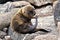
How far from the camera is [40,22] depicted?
5699mm

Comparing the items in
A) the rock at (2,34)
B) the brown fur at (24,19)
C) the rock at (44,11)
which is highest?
the brown fur at (24,19)

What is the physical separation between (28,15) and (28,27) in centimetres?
27

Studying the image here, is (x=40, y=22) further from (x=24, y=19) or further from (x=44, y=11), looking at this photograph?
(x=44, y=11)

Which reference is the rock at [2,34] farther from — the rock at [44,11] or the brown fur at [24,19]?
the rock at [44,11]

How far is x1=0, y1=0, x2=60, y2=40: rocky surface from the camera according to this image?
4.11 metres

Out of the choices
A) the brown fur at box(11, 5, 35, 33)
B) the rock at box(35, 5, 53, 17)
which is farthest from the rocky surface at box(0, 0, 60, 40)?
the brown fur at box(11, 5, 35, 33)

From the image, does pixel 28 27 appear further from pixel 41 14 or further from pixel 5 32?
pixel 41 14

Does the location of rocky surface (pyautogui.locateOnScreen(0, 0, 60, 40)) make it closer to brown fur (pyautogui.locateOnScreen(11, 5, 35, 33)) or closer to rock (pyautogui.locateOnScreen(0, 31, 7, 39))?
rock (pyautogui.locateOnScreen(0, 31, 7, 39))

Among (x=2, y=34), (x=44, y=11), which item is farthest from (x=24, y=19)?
(x=44, y=11)

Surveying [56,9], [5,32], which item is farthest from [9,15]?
[56,9]

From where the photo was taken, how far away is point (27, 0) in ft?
28.9

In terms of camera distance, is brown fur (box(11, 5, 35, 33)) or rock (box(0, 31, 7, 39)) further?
rock (box(0, 31, 7, 39))

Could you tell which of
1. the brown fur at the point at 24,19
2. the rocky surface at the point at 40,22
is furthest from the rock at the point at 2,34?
the brown fur at the point at 24,19

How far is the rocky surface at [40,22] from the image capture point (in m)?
4.11
